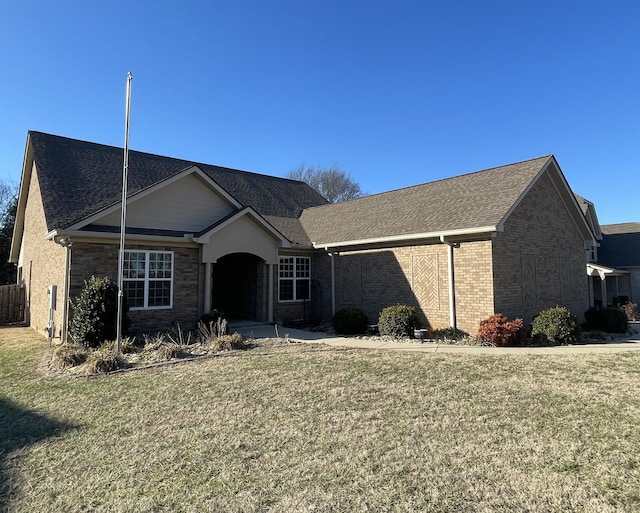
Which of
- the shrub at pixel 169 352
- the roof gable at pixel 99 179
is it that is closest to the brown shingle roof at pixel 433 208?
the roof gable at pixel 99 179

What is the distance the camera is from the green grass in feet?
12.5

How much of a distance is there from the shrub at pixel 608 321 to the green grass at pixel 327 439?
748cm

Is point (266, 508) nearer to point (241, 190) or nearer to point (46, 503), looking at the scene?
point (46, 503)

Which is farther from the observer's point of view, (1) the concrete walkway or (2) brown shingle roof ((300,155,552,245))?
(2) brown shingle roof ((300,155,552,245))

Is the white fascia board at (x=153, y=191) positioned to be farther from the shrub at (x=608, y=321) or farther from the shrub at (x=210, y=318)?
the shrub at (x=608, y=321)

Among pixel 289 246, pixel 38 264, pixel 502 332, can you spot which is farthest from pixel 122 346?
pixel 502 332

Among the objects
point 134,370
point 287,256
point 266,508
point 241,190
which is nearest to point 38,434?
point 134,370

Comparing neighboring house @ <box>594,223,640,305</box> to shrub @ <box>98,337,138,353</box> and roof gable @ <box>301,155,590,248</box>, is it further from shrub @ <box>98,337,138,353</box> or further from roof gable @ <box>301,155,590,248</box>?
shrub @ <box>98,337,138,353</box>

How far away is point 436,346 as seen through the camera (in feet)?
37.4

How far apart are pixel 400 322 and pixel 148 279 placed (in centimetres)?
818

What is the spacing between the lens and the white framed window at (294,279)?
17.2m

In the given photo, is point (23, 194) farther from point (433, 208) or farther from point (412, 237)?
point (433, 208)

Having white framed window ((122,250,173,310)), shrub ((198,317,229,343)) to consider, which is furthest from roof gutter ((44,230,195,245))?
shrub ((198,317,229,343))

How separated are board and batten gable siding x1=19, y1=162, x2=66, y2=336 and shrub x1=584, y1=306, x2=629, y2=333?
59.3 feet
